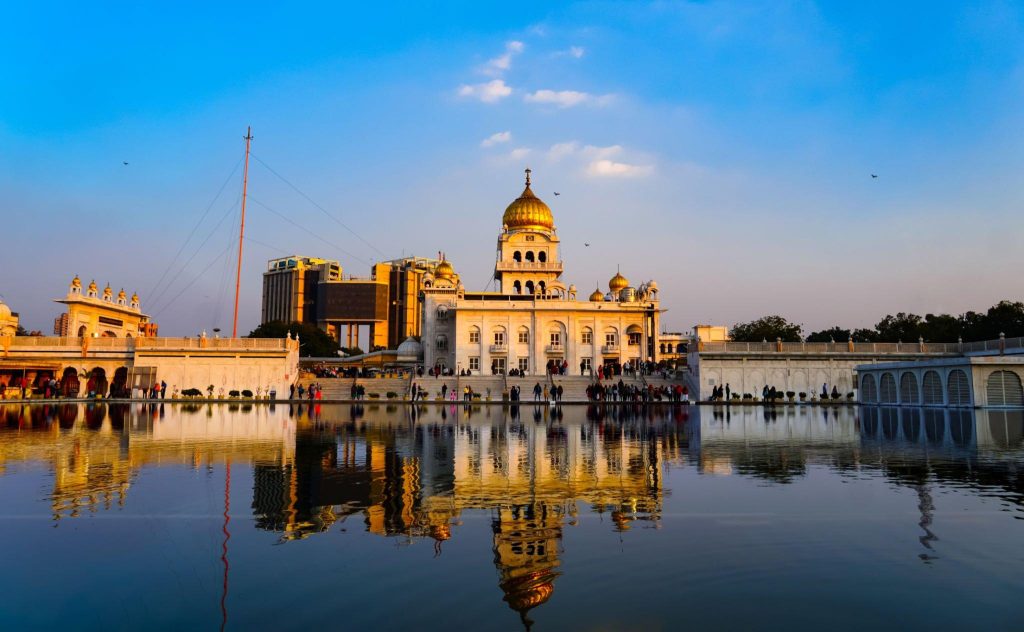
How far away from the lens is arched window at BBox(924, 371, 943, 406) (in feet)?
124

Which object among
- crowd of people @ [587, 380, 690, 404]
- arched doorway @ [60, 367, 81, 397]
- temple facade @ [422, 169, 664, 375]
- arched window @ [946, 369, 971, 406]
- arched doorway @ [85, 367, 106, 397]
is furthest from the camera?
temple facade @ [422, 169, 664, 375]

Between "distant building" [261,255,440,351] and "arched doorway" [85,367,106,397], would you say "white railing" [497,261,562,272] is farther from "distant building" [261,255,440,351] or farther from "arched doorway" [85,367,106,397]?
"distant building" [261,255,440,351]

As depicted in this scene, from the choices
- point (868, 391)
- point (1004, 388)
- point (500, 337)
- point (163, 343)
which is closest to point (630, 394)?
point (868, 391)

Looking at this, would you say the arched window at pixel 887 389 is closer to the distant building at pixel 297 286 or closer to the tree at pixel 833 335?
the tree at pixel 833 335

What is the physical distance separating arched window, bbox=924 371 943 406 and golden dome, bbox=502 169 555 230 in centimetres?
4127

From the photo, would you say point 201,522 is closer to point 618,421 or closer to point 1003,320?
point 618,421

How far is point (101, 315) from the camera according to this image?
6056 centimetres

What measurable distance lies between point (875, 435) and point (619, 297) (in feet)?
152

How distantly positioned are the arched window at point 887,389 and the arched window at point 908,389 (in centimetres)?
81

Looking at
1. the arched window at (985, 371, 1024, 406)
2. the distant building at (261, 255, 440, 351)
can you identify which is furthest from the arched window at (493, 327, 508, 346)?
the distant building at (261, 255, 440, 351)

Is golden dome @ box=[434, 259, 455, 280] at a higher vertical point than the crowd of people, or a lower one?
higher

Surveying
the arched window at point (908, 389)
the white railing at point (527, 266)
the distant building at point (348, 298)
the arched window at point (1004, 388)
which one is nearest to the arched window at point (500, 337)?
the white railing at point (527, 266)

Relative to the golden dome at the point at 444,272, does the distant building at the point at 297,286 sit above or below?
above

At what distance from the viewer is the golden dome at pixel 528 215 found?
239ft
